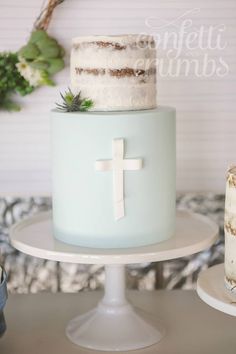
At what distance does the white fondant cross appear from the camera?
959 millimetres

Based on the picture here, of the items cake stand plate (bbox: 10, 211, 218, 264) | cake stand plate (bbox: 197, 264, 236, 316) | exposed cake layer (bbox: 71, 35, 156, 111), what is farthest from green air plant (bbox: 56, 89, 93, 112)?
cake stand plate (bbox: 197, 264, 236, 316)

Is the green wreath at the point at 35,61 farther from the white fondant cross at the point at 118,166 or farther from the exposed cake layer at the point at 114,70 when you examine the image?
the white fondant cross at the point at 118,166

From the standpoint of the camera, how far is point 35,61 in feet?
4.08

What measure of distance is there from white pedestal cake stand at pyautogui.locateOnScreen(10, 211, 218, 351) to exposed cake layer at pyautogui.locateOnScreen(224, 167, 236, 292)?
0.17ft

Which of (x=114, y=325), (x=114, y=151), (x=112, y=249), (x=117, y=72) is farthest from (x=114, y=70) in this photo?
(x=114, y=325)

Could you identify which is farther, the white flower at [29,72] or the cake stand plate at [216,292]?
the white flower at [29,72]

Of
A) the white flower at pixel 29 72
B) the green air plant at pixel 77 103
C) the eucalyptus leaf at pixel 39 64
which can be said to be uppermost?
the eucalyptus leaf at pixel 39 64

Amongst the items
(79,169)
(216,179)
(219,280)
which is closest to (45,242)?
(79,169)

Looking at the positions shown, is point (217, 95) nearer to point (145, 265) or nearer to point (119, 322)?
point (145, 265)

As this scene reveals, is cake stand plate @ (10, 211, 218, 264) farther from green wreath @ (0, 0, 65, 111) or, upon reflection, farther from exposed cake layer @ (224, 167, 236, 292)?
green wreath @ (0, 0, 65, 111)

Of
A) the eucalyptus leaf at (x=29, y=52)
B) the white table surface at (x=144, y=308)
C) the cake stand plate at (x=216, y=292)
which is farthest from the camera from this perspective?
the eucalyptus leaf at (x=29, y=52)

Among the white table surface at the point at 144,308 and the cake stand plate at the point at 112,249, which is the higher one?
the cake stand plate at the point at 112,249

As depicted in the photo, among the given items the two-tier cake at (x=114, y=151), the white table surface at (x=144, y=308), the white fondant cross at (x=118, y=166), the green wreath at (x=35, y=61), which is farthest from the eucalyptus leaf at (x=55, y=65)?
the white table surface at (x=144, y=308)

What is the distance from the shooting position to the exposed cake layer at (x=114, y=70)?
0.98 meters
